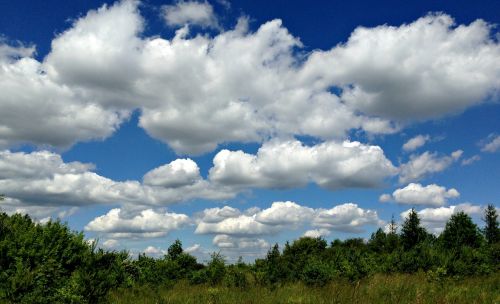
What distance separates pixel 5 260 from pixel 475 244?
45.3m

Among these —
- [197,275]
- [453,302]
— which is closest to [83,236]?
[197,275]

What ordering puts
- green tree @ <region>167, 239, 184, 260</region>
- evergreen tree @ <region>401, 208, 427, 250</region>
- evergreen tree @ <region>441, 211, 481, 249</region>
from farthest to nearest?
evergreen tree @ <region>401, 208, 427, 250</region>, evergreen tree @ <region>441, 211, 481, 249</region>, green tree @ <region>167, 239, 184, 260</region>

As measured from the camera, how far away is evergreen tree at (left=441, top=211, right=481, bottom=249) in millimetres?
45594

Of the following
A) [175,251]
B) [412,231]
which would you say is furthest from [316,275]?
[412,231]

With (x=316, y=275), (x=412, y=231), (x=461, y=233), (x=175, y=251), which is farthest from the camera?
(x=412, y=231)

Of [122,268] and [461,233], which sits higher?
[461,233]

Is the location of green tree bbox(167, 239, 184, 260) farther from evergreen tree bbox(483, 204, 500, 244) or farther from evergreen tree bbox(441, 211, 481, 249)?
evergreen tree bbox(483, 204, 500, 244)

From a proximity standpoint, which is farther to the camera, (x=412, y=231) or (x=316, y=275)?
(x=412, y=231)

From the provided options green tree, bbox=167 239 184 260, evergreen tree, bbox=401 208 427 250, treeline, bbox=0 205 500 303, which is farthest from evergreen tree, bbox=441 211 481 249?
green tree, bbox=167 239 184 260

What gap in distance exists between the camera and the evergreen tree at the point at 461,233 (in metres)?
45.6

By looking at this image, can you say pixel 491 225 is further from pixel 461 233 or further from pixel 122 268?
pixel 122 268

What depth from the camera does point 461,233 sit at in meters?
46.0

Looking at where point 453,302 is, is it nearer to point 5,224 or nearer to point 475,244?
point 5,224

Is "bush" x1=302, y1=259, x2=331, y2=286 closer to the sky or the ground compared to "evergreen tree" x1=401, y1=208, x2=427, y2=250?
closer to the ground
